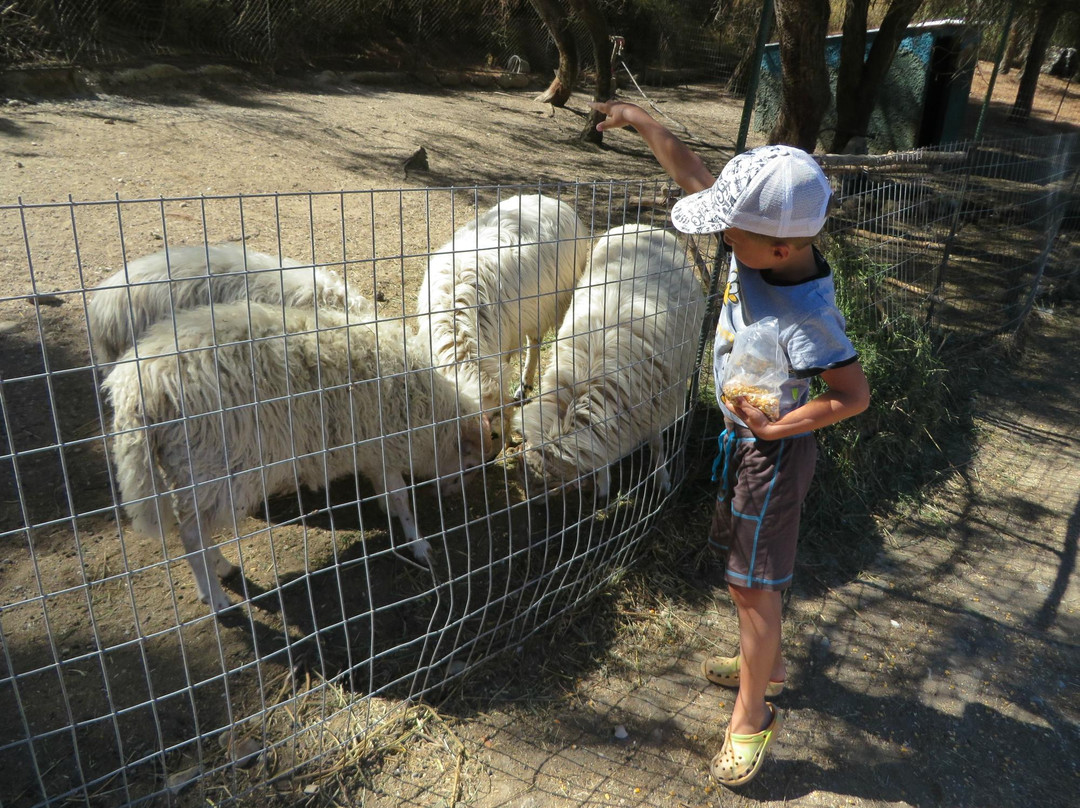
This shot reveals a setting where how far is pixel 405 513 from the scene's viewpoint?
3.51m

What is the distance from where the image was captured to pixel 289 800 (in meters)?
2.33

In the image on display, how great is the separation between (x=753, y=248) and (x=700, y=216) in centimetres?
18

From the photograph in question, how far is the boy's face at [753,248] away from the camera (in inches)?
78.9

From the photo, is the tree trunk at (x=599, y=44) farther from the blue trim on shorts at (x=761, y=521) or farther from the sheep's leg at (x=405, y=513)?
the blue trim on shorts at (x=761, y=521)

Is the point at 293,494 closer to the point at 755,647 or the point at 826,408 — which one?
the point at 755,647

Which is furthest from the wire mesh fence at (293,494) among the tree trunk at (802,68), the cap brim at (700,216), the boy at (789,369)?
the tree trunk at (802,68)

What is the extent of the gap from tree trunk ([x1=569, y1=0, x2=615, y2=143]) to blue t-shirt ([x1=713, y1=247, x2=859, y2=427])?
876cm

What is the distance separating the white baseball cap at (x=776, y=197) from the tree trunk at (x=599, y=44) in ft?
28.9

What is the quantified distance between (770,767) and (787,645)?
0.65m

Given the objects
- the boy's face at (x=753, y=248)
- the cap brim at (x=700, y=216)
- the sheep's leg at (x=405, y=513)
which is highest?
the cap brim at (x=700, y=216)

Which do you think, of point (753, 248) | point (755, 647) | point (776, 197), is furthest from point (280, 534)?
point (776, 197)

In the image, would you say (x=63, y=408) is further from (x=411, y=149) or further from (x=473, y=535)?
(x=411, y=149)

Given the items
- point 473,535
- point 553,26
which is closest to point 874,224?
point 473,535

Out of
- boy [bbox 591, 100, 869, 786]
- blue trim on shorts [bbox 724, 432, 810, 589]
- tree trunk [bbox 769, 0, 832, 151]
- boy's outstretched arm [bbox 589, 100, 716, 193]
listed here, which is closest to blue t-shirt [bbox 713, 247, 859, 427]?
boy [bbox 591, 100, 869, 786]
